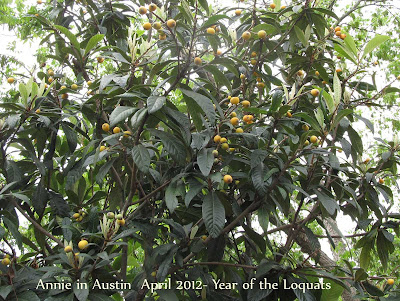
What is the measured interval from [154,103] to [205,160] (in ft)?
0.89

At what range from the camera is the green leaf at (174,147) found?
5.50ft

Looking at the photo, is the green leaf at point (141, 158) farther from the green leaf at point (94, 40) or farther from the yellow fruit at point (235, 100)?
the green leaf at point (94, 40)

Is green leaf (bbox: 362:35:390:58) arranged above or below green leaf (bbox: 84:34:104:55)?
below

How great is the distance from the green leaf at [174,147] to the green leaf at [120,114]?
158mm

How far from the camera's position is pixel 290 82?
2377 millimetres

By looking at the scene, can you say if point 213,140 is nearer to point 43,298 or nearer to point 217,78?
point 217,78

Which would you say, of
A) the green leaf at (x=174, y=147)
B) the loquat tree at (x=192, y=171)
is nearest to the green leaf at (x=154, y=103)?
the loquat tree at (x=192, y=171)

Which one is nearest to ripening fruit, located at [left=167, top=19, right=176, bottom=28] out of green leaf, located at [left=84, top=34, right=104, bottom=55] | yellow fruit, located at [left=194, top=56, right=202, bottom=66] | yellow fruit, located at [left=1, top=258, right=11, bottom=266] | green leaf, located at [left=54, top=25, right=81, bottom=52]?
yellow fruit, located at [left=194, top=56, right=202, bottom=66]

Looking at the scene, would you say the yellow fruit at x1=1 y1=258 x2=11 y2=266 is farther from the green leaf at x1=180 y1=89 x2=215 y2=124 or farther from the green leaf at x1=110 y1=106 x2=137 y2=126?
the green leaf at x1=180 y1=89 x2=215 y2=124

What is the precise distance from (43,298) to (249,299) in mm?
799

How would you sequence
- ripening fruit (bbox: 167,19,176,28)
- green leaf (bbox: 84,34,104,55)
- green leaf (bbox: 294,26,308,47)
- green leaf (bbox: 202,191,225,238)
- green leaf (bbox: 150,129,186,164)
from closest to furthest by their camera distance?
ripening fruit (bbox: 167,19,176,28), green leaf (bbox: 202,191,225,238), green leaf (bbox: 150,129,186,164), green leaf (bbox: 84,34,104,55), green leaf (bbox: 294,26,308,47)

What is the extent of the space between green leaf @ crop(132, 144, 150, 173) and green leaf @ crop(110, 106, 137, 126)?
0.14 m

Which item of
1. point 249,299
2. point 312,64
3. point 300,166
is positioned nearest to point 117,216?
point 249,299

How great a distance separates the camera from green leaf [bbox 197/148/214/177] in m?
1.54
